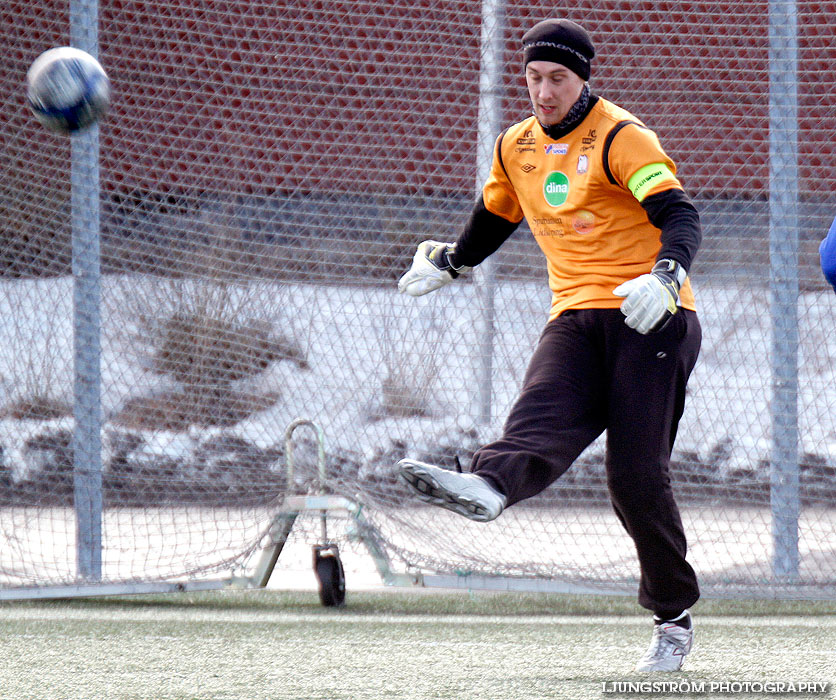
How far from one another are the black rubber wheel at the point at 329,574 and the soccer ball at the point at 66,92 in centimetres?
198

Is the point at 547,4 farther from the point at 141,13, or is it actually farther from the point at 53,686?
the point at 53,686

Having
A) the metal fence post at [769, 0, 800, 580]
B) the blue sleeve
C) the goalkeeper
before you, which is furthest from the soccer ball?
the metal fence post at [769, 0, 800, 580]

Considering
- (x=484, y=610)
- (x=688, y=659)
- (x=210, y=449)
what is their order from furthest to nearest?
(x=210, y=449)
(x=484, y=610)
(x=688, y=659)

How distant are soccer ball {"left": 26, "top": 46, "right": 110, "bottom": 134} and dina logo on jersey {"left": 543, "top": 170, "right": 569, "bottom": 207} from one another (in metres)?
1.55

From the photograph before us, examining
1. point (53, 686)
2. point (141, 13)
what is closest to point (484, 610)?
point (53, 686)

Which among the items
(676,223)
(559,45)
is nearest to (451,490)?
(676,223)

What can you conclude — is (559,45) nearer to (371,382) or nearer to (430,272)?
(430,272)

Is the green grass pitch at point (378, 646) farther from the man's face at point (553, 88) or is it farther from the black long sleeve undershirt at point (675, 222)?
the man's face at point (553, 88)

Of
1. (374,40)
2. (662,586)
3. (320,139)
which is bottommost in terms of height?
(662,586)

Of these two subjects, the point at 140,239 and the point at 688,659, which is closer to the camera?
the point at 688,659

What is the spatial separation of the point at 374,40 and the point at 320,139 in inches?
21.2

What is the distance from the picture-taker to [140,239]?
5957 mm

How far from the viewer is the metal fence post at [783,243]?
5.64 metres

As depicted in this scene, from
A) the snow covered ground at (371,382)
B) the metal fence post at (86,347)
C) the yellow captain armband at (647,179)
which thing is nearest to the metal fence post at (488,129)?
the snow covered ground at (371,382)
